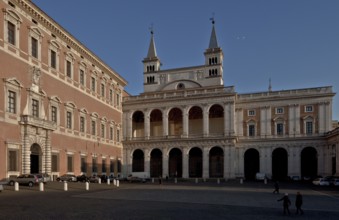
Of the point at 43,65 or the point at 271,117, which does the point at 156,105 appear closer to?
the point at 271,117

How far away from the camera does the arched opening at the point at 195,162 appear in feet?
194

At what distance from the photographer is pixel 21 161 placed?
31.5 meters

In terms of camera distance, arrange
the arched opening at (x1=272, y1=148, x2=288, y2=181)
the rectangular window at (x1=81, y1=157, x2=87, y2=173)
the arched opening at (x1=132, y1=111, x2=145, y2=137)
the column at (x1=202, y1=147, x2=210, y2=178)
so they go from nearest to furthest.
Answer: the rectangular window at (x1=81, y1=157, x2=87, y2=173) → the column at (x1=202, y1=147, x2=210, y2=178) → the arched opening at (x1=272, y1=148, x2=288, y2=181) → the arched opening at (x1=132, y1=111, x2=145, y2=137)

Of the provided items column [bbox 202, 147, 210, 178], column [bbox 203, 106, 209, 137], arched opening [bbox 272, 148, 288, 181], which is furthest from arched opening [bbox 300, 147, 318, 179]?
column [bbox 203, 106, 209, 137]

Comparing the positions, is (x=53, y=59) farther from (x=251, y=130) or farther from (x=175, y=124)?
(x=251, y=130)

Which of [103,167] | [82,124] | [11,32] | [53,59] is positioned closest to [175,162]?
[103,167]

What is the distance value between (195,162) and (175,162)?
146 inches

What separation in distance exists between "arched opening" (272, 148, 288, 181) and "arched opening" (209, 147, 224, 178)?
31.3 feet

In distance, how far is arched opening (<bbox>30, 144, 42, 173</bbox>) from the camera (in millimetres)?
33719

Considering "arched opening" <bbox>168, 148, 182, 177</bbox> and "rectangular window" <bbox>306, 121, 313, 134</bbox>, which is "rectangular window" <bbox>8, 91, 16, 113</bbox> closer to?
"arched opening" <bbox>168, 148, 182, 177</bbox>

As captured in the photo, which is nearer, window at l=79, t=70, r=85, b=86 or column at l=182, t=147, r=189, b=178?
window at l=79, t=70, r=85, b=86

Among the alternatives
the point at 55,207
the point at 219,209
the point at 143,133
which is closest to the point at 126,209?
the point at 55,207

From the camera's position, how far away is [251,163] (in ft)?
198

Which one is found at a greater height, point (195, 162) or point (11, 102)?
point (11, 102)
